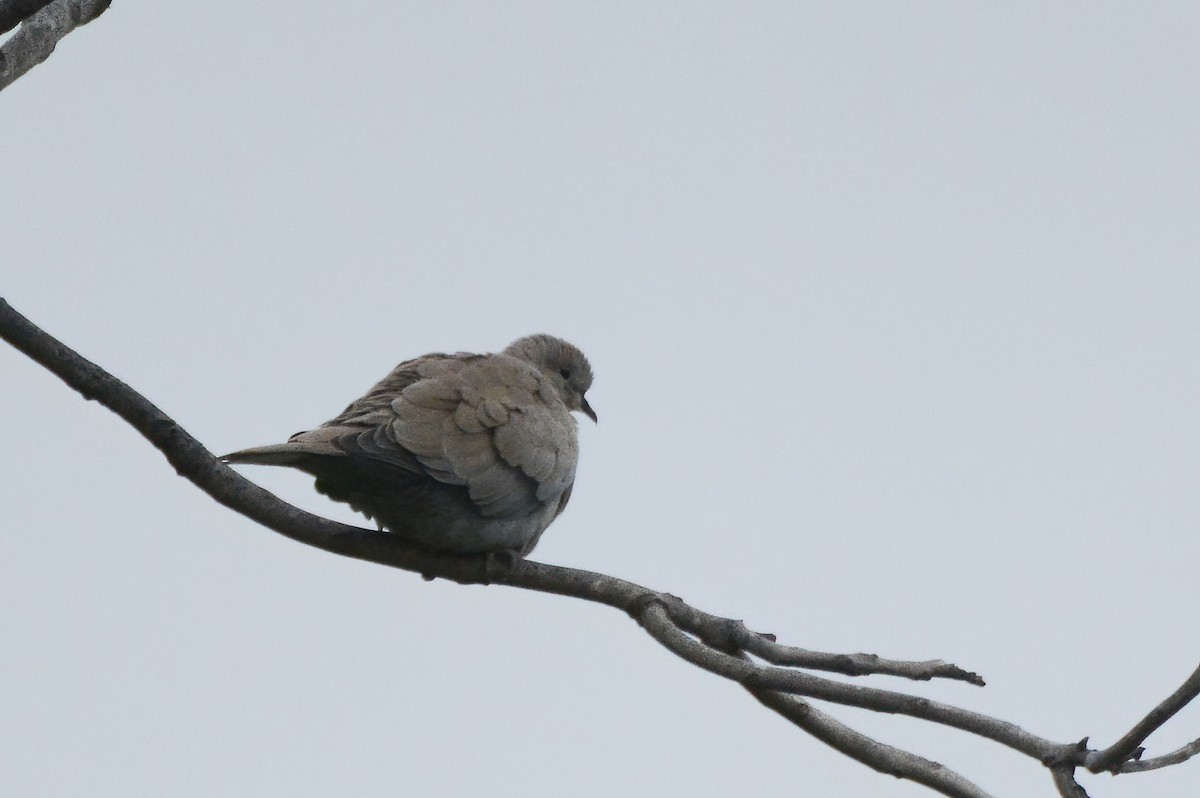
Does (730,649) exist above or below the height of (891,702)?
above

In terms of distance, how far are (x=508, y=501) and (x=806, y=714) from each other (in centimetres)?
159

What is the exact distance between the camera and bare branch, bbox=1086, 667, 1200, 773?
9.04 ft

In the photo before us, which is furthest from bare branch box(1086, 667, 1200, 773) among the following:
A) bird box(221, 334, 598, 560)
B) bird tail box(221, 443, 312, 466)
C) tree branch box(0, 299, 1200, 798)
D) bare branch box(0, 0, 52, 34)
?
bare branch box(0, 0, 52, 34)

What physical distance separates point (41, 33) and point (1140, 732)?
3.55 metres

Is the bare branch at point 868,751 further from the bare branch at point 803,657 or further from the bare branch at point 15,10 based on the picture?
the bare branch at point 15,10

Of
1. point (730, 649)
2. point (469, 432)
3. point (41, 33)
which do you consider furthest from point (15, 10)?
point (730, 649)

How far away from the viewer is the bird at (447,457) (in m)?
4.23

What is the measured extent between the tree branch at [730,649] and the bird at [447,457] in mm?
390

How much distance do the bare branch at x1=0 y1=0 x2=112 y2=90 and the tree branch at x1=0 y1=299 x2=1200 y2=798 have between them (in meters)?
0.96

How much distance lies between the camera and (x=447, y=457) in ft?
14.6

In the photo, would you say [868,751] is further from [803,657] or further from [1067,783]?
[1067,783]

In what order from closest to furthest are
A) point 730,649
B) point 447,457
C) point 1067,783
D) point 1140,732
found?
point 1140,732 < point 1067,783 < point 730,649 < point 447,457

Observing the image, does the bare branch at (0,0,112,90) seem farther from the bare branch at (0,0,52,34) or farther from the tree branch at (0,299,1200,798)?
the tree branch at (0,299,1200,798)

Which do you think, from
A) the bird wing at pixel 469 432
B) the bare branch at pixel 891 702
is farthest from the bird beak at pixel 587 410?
the bare branch at pixel 891 702
